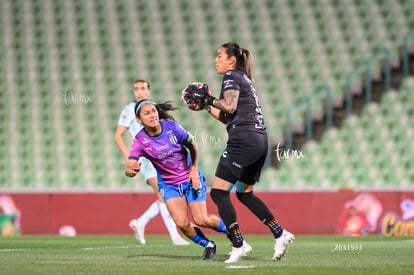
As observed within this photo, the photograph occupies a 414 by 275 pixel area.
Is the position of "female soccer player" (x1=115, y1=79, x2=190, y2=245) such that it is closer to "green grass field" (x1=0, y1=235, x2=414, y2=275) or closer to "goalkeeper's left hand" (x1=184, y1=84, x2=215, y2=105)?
"green grass field" (x1=0, y1=235, x2=414, y2=275)

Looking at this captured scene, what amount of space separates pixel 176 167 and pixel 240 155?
1.00 metres

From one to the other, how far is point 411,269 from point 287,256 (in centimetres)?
192

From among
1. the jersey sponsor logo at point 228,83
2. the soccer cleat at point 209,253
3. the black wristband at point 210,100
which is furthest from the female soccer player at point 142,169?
the jersey sponsor logo at point 228,83

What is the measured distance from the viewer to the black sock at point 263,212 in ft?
26.2

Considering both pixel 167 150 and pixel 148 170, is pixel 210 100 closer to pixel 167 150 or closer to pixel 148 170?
pixel 167 150

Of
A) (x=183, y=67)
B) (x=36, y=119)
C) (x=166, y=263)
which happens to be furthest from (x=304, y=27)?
(x=166, y=263)

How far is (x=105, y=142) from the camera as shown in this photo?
1717cm

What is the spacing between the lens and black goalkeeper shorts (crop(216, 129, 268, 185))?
786 centimetres

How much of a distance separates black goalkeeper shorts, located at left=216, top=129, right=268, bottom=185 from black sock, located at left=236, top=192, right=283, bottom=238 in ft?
0.93

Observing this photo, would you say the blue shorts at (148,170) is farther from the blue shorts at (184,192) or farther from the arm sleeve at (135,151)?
the arm sleeve at (135,151)

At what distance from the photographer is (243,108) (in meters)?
7.96

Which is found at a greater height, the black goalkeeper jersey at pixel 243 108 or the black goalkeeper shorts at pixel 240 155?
the black goalkeeper jersey at pixel 243 108

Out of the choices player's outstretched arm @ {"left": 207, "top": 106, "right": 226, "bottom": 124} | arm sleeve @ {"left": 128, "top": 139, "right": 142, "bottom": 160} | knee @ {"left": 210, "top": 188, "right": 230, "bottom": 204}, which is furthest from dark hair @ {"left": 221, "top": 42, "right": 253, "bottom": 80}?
arm sleeve @ {"left": 128, "top": 139, "right": 142, "bottom": 160}

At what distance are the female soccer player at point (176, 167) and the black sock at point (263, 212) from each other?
0.56 m
